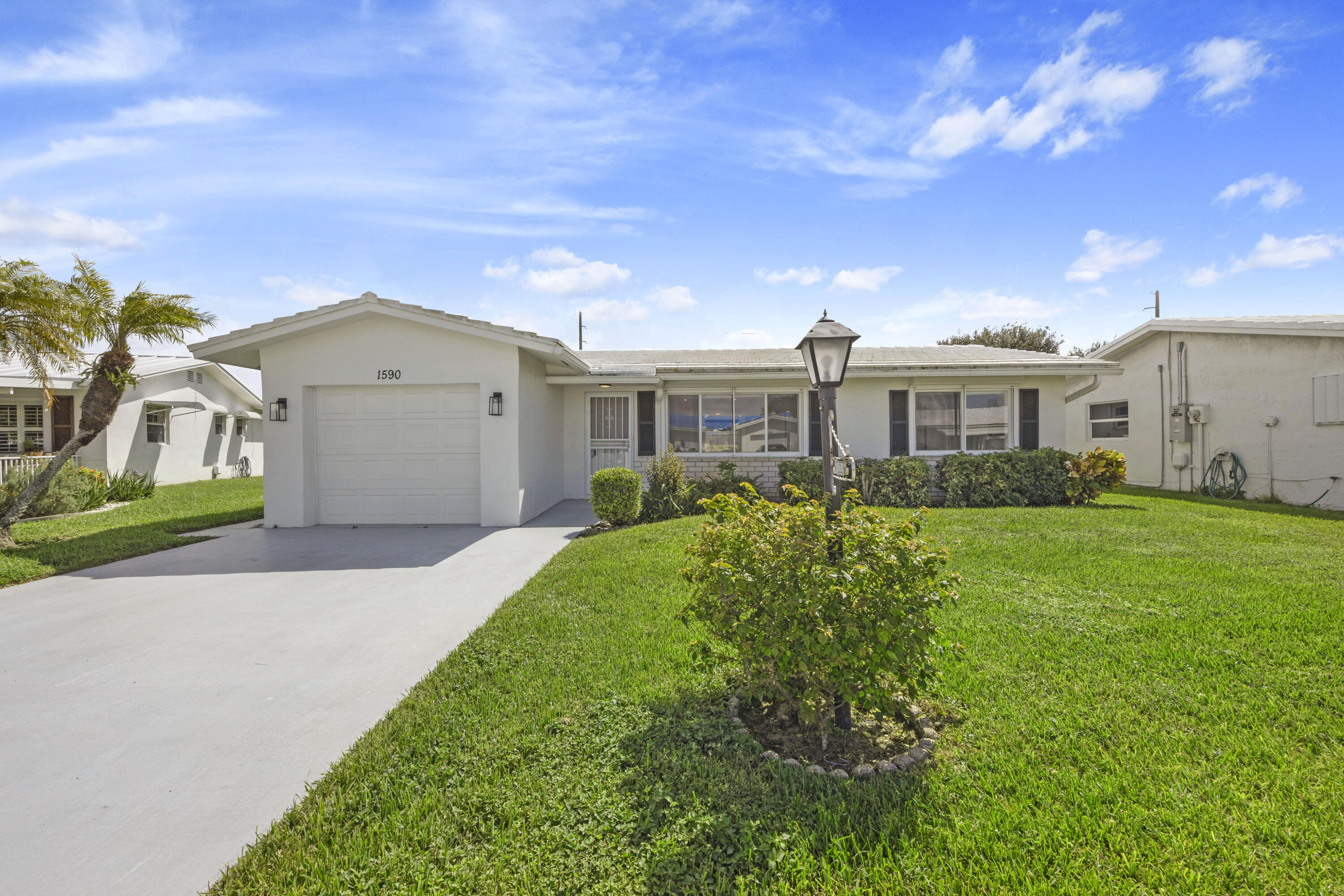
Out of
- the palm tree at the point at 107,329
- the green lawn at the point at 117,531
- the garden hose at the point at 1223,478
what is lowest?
the green lawn at the point at 117,531

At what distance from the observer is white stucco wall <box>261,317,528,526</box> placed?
9.61 m

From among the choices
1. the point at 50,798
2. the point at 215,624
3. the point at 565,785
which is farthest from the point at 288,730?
the point at 215,624

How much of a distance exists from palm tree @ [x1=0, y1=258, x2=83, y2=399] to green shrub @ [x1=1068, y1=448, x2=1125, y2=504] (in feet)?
54.3

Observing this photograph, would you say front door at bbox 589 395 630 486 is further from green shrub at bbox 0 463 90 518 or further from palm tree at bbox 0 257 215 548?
green shrub at bbox 0 463 90 518

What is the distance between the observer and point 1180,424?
47.5ft

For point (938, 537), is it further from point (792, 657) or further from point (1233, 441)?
point (1233, 441)

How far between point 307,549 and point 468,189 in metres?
6.04

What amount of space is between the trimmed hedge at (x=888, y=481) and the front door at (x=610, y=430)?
12.1ft

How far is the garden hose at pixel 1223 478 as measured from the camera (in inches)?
523

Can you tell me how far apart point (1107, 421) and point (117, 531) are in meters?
22.6

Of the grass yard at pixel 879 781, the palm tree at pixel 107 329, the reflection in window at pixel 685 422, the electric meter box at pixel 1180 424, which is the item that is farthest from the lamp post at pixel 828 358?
the electric meter box at pixel 1180 424

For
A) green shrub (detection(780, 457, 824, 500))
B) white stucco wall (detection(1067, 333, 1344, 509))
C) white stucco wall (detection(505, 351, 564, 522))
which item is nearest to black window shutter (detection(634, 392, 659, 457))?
white stucco wall (detection(505, 351, 564, 522))

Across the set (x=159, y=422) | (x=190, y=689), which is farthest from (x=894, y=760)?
(x=159, y=422)

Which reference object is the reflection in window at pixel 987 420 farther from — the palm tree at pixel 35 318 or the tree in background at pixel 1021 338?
the tree in background at pixel 1021 338
